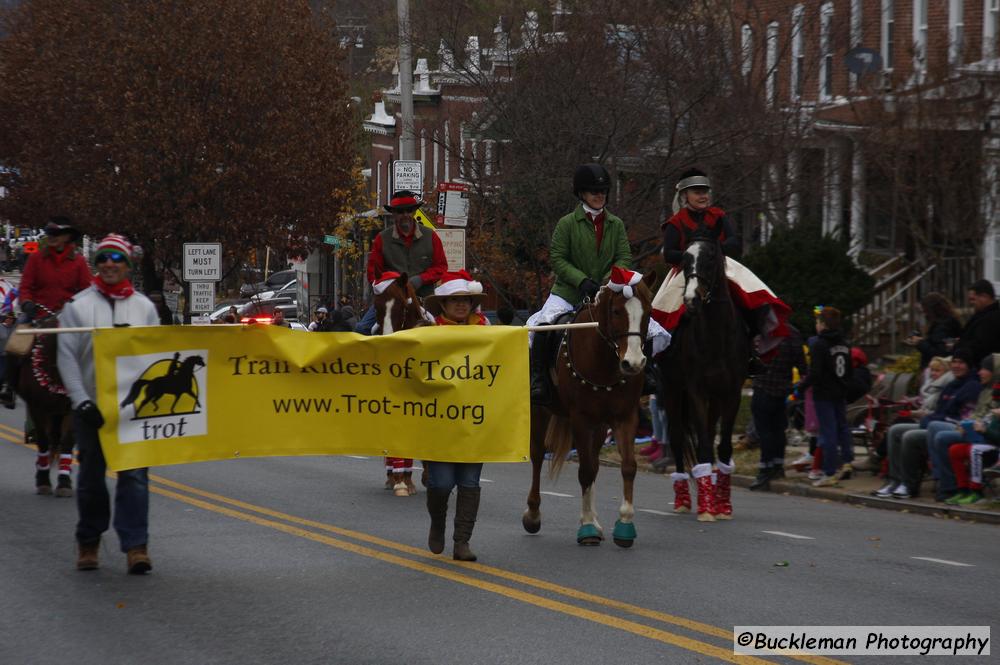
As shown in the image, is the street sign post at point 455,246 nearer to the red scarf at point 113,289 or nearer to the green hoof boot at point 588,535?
the green hoof boot at point 588,535

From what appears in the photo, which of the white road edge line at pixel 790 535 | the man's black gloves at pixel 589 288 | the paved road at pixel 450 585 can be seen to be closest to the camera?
the paved road at pixel 450 585

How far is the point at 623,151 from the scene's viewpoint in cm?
2561

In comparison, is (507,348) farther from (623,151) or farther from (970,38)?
(970,38)

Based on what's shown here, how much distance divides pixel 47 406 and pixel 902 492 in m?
8.81

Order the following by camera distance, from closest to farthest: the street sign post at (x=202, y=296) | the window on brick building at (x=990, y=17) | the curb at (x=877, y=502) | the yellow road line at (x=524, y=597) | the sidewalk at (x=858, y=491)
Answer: the yellow road line at (x=524, y=597)
the curb at (x=877, y=502)
the sidewalk at (x=858, y=491)
the window on brick building at (x=990, y=17)
the street sign post at (x=202, y=296)

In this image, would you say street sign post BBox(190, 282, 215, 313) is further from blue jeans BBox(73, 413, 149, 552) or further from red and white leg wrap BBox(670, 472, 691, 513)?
blue jeans BBox(73, 413, 149, 552)

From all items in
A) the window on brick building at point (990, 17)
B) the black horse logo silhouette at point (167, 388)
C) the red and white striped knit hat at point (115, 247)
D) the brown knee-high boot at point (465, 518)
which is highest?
the window on brick building at point (990, 17)

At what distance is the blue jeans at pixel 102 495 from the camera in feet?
32.7

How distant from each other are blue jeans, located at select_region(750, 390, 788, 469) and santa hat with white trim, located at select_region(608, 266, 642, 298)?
22.4 feet

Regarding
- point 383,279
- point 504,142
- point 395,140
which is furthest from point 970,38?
point 395,140

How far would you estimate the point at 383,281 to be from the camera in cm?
1452

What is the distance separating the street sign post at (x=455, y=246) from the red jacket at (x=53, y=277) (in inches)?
408

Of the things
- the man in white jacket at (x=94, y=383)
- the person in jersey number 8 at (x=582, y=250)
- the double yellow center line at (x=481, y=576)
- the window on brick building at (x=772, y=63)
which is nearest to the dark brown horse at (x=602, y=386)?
the person in jersey number 8 at (x=582, y=250)

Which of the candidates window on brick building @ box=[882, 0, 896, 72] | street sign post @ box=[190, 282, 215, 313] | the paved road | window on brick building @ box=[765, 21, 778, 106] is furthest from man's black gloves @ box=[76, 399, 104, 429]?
street sign post @ box=[190, 282, 215, 313]
